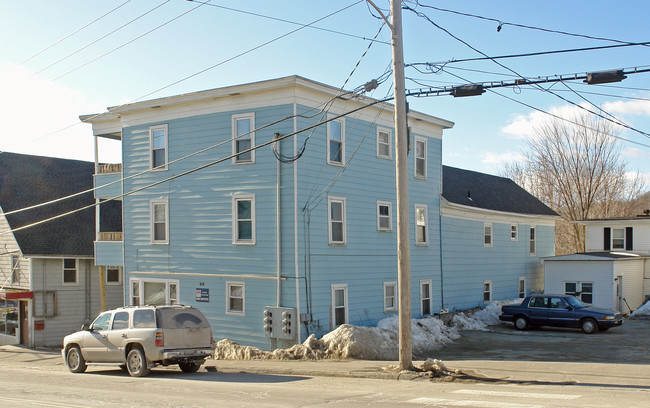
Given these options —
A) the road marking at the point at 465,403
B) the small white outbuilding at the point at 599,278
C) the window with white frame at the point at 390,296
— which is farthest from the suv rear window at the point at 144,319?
the small white outbuilding at the point at 599,278

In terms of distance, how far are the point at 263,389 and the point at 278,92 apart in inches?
440

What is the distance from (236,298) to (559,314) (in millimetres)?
13377

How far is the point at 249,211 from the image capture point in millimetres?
22406

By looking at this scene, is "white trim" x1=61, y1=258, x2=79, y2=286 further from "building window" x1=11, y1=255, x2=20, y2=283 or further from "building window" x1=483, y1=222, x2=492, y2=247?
"building window" x1=483, y1=222, x2=492, y2=247

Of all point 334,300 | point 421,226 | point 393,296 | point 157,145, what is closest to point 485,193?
point 421,226

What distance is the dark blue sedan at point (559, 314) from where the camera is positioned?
25438 millimetres

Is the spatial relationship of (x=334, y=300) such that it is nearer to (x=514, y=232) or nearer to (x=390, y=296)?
(x=390, y=296)

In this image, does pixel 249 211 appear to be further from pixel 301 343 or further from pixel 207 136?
pixel 301 343

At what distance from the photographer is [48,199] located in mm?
34469

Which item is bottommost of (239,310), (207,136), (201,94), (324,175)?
(239,310)

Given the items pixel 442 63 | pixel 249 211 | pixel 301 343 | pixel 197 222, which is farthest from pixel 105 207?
pixel 442 63

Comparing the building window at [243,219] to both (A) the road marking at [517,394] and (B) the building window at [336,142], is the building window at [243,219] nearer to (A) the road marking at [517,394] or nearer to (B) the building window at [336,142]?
(B) the building window at [336,142]

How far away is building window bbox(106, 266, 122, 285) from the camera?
1331 inches

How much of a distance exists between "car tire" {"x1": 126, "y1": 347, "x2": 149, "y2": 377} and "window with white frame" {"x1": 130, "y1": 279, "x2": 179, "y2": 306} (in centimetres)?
756
